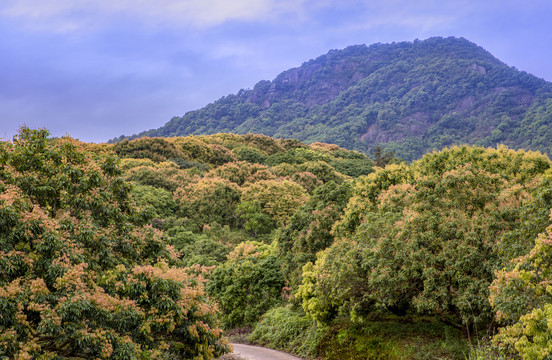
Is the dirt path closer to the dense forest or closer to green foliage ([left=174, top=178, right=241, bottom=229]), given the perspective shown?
the dense forest

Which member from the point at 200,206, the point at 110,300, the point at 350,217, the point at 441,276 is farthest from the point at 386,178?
the point at 200,206

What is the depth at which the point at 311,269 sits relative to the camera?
19.3 meters

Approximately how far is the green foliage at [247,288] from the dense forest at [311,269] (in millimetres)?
89

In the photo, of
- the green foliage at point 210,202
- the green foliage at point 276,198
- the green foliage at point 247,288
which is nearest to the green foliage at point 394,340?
the green foliage at point 247,288

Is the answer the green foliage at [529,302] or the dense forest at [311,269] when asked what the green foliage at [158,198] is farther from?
the green foliage at [529,302]

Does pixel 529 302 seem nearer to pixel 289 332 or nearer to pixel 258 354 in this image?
pixel 258 354

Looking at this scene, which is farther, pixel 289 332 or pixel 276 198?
pixel 276 198

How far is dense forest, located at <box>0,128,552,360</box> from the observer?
8.62 metres

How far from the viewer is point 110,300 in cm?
889

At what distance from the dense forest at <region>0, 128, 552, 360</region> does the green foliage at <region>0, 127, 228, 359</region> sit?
36 millimetres

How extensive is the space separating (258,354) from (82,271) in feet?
34.9

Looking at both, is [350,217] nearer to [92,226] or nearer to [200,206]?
[92,226]

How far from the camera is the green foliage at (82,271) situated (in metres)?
8.16

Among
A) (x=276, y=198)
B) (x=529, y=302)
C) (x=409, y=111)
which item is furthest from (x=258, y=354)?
(x=409, y=111)
